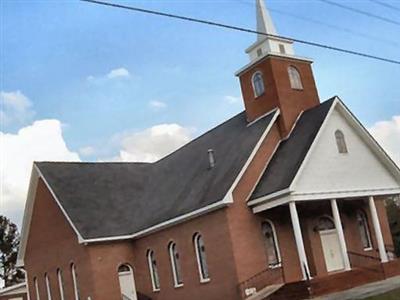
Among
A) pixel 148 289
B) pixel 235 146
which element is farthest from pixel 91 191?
pixel 235 146

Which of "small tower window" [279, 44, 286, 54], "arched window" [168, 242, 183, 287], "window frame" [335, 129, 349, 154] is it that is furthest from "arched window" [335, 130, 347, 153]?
"arched window" [168, 242, 183, 287]

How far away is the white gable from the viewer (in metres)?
24.5

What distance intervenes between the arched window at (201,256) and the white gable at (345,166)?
209 inches

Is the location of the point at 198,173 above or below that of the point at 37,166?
below

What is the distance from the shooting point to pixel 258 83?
95.5ft

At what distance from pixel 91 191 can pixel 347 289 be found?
630 inches

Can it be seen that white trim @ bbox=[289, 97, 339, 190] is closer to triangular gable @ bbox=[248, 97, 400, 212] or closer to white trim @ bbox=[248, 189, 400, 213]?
triangular gable @ bbox=[248, 97, 400, 212]

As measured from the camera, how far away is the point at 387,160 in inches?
1093

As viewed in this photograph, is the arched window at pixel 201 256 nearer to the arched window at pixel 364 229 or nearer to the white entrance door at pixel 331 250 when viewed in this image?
the white entrance door at pixel 331 250

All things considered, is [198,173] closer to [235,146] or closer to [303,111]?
[235,146]

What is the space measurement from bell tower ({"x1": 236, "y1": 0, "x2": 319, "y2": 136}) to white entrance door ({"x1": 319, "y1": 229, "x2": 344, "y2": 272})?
16.4 ft

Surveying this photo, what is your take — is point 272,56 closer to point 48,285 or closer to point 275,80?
point 275,80

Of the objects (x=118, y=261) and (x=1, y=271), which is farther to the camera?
(x=1, y=271)

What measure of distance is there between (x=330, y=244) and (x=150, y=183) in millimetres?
12095
